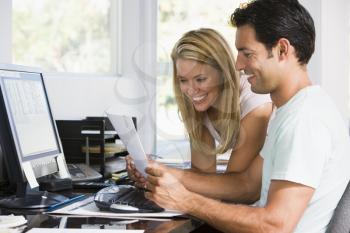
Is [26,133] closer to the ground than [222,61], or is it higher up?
closer to the ground

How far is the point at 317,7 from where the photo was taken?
3.18 meters

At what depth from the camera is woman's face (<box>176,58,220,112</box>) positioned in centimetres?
194

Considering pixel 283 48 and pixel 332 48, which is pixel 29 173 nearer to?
pixel 283 48

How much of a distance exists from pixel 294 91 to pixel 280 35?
0.50ft

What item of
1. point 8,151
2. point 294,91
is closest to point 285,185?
point 294,91

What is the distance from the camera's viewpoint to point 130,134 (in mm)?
1491

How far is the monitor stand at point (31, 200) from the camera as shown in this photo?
146 cm

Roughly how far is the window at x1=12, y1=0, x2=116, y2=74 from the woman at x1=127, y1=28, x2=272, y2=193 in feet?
2.98

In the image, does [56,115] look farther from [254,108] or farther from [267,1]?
[267,1]

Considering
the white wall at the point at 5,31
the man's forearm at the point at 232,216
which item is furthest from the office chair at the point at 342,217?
the white wall at the point at 5,31

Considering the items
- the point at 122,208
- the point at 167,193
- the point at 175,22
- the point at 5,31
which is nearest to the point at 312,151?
the point at 167,193

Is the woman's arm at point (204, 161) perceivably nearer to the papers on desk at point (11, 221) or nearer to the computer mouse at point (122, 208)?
the computer mouse at point (122, 208)

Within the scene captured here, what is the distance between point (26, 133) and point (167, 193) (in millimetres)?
467

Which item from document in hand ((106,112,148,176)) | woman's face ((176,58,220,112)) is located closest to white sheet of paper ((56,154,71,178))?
document in hand ((106,112,148,176))
